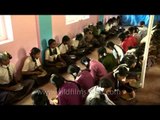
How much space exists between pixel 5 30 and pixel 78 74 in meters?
1.44

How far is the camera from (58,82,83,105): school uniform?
241 centimetres

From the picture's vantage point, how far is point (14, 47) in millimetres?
3613

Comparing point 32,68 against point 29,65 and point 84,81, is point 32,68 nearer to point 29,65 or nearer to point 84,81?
point 29,65

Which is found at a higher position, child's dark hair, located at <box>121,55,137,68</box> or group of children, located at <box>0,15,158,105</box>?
child's dark hair, located at <box>121,55,137,68</box>

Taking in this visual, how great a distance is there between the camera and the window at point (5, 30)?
11.4 ft

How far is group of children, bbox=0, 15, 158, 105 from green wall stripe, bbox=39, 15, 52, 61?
0.13 meters

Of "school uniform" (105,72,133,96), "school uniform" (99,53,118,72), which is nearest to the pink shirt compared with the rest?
"school uniform" (105,72,133,96)

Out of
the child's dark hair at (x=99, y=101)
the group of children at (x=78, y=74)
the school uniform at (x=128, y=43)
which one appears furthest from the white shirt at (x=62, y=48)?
the child's dark hair at (x=99, y=101)

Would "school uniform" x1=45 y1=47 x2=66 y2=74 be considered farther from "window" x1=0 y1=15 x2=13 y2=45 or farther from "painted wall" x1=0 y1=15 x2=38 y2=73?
"window" x1=0 y1=15 x2=13 y2=45

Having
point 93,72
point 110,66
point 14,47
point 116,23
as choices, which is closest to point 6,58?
point 14,47

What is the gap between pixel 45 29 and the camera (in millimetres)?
4250
